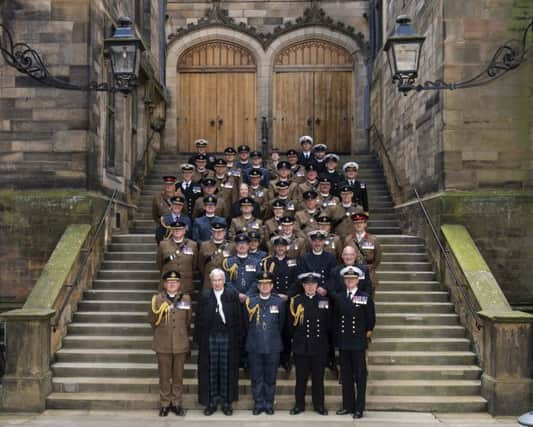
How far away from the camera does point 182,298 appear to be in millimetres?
8648

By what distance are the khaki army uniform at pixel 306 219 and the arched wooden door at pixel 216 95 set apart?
8.48m

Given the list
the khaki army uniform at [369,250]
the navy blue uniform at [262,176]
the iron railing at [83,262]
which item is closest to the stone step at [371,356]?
the iron railing at [83,262]

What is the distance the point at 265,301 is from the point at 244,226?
206 cm

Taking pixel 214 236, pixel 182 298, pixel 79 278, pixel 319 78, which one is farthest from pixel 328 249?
pixel 319 78

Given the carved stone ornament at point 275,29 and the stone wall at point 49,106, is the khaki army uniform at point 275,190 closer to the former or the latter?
the stone wall at point 49,106

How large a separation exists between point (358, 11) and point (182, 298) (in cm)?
1280

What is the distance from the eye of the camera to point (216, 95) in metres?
19.2

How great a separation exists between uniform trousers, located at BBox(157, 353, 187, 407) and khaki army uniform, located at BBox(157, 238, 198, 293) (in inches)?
59.1

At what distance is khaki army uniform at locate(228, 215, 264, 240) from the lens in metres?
10.3

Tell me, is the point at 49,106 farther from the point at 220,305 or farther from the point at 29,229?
the point at 220,305

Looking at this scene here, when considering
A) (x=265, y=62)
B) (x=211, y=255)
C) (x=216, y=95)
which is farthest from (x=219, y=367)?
(x=265, y=62)

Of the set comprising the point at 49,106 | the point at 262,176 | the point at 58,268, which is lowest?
the point at 58,268

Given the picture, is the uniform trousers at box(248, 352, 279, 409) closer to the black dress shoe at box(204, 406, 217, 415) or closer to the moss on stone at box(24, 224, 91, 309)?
the black dress shoe at box(204, 406, 217, 415)

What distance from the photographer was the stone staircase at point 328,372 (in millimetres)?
8852
